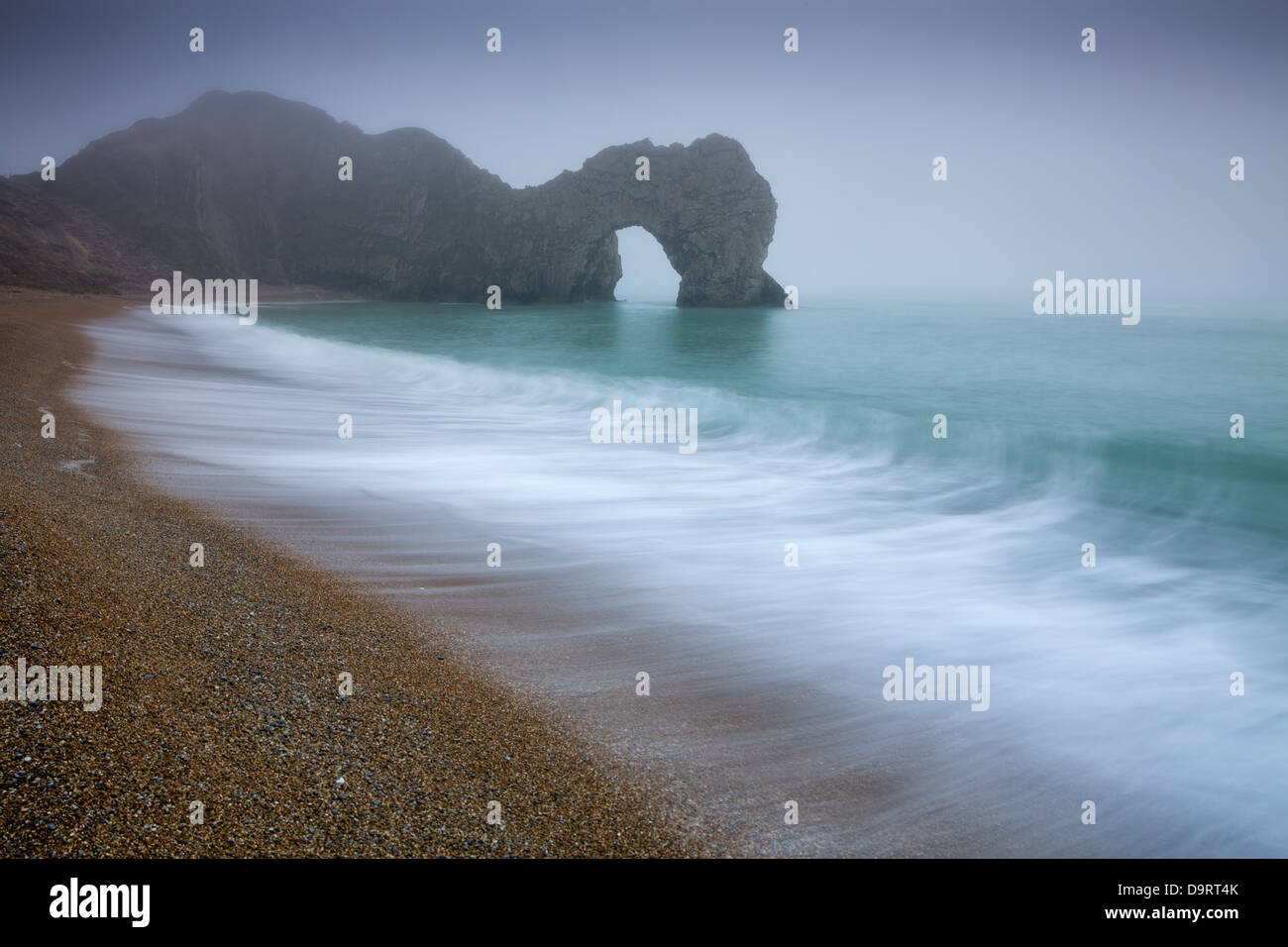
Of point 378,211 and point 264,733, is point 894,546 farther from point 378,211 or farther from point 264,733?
point 378,211

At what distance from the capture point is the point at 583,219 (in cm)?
7931

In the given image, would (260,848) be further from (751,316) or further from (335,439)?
(751,316)

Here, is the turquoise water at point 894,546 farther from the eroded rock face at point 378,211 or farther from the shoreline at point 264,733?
the eroded rock face at point 378,211

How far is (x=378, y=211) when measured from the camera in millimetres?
91125

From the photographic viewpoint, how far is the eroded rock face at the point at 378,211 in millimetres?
74750

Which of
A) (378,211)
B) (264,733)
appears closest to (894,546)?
(264,733)

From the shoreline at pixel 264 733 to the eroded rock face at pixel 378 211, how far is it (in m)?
65.5

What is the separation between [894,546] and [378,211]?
95819mm

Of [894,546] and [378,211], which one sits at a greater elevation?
[378,211]

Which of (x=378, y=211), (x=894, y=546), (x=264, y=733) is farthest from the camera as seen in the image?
(x=378, y=211)

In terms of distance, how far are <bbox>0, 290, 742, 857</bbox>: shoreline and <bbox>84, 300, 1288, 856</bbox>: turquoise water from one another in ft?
2.22

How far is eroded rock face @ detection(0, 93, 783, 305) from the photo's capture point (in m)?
74.8

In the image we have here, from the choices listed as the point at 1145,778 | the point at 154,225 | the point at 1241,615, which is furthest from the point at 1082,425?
the point at 154,225

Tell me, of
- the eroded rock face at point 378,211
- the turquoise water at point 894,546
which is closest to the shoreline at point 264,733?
the turquoise water at point 894,546
